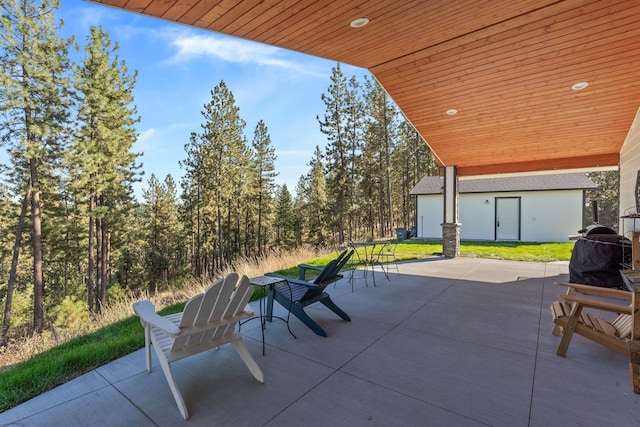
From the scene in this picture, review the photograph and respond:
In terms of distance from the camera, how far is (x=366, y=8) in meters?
3.38

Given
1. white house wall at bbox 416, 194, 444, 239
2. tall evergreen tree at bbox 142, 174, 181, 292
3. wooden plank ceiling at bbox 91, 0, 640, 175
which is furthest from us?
tall evergreen tree at bbox 142, 174, 181, 292

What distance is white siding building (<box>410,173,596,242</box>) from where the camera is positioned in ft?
45.2

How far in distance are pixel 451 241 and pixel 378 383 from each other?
7489mm

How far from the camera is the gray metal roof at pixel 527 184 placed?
1386 centimetres

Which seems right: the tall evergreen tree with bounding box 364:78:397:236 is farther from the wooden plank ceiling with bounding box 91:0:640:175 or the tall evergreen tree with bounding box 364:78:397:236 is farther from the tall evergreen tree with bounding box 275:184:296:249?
the wooden plank ceiling with bounding box 91:0:640:175

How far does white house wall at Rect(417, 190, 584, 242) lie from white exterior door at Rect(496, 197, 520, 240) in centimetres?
18

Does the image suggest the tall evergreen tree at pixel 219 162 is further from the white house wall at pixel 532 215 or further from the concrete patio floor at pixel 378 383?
the concrete patio floor at pixel 378 383

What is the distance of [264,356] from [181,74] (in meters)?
12.7

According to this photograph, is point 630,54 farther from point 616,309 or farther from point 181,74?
point 181,74

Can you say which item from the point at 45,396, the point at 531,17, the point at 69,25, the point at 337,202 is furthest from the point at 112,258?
the point at 531,17

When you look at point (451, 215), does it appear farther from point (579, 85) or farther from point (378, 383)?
point (378, 383)

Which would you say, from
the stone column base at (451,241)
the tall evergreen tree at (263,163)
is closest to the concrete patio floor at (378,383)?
the stone column base at (451,241)

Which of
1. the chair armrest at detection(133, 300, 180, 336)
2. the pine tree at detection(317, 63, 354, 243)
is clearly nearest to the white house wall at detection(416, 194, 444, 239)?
the pine tree at detection(317, 63, 354, 243)

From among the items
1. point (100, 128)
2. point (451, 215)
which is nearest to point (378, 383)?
point (451, 215)
